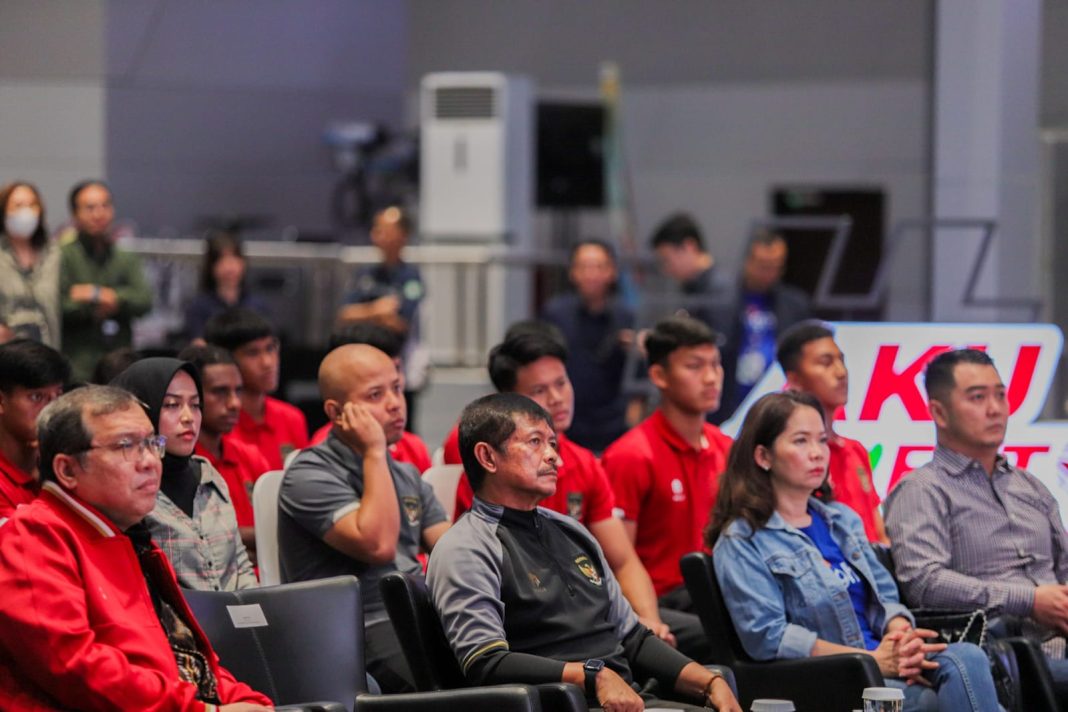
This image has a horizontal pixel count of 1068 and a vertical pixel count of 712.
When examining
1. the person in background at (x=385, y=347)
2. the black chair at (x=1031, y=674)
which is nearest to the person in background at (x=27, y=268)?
the person in background at (x=385, y=347)

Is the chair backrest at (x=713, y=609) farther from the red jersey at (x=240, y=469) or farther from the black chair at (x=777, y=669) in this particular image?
the red jersey at (x=240, y=469)

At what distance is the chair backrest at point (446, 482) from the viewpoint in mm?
5135

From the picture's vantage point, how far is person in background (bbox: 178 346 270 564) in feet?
16.2

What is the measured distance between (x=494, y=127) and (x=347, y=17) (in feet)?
8.78

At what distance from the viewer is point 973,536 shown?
15.5 ft

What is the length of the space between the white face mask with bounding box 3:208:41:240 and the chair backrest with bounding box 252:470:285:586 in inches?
124

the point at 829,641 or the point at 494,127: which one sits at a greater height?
the point at 494,127

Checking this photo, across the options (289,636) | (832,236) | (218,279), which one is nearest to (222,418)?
(289,636)

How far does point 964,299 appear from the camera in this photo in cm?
839

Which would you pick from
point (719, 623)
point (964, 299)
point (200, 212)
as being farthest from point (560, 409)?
point (200, 212)

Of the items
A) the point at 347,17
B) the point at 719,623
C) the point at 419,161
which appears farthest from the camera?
the point at 347,17

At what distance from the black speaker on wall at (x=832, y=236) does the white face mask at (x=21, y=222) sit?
414cm

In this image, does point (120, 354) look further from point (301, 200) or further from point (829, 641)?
point (301, 200)

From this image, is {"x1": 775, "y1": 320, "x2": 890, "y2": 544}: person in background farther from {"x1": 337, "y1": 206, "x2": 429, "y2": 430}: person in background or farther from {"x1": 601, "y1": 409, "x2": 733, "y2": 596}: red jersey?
{"x1": 337, "y1": 206, "x2": 429, "y2": 430}: person in background
